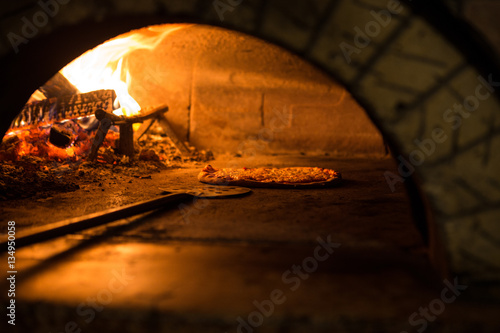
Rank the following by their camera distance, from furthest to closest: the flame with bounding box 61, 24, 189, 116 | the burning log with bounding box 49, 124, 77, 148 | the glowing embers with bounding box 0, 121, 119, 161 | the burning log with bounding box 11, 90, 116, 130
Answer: the flame with bounding box 61, 24, 189, 116 → the burning log with bounding box 11, 90, 116, 130 → the burning log with bounding box 49, 124, 77, 148 → the glowing embers with bounding box 0, 121, 119, 161

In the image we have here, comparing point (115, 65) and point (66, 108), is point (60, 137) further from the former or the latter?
point (115, 65)

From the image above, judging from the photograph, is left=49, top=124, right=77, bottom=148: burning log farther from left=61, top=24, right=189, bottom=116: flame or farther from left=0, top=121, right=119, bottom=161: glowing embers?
left=61, top=24, right=189, bottom=116: flame

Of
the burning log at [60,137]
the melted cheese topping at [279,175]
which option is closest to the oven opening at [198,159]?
the burning log at [60,137]

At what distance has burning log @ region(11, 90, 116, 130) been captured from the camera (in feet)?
16.5

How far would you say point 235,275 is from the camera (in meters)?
1.55

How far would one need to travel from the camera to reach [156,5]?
5.29 ft

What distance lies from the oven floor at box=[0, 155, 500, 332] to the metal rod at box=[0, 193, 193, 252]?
4 centimetres

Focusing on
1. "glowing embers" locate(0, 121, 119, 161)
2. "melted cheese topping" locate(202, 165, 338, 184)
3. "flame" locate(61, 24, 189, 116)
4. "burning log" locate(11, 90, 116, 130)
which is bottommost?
"melted cheese topping" locate(202, 165, 338, 184)

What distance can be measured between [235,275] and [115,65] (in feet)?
18.1

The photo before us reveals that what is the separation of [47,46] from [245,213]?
4.60 feet

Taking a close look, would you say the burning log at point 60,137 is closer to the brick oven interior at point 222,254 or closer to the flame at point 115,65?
the brick oven interior at point 222,254

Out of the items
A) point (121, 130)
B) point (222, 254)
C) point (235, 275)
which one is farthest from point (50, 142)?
point (235, 275)

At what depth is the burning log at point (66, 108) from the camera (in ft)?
16.5

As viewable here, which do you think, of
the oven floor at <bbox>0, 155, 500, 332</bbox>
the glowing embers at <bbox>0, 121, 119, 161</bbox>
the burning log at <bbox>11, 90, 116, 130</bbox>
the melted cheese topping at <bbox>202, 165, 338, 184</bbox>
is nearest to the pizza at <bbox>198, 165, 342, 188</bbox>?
the melted cheese topping at <bbox>202, 165, 338, 184</bbox>
